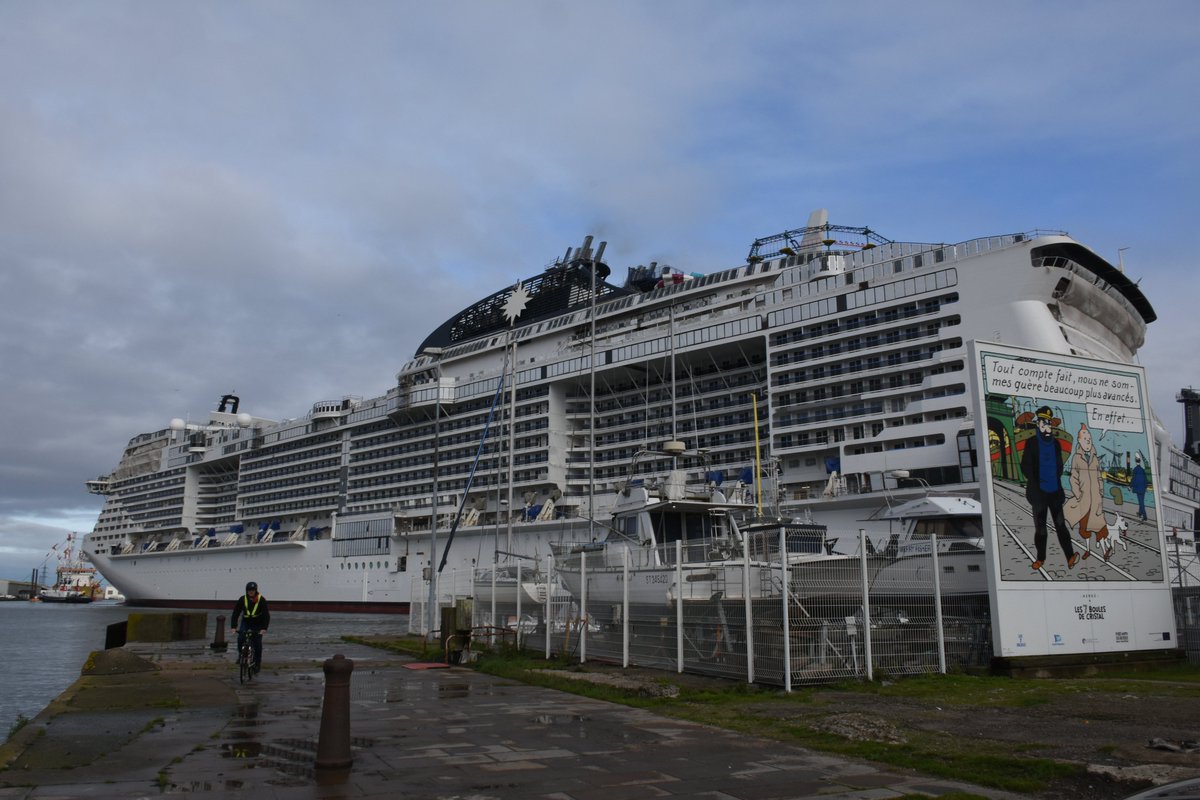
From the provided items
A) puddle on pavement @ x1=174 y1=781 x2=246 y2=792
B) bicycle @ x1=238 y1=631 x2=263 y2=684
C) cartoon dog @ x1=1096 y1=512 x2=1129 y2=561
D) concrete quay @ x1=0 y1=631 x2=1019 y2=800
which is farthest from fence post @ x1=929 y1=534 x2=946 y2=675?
bicycle @ x1=238 y1=631 x2=263 y2=684

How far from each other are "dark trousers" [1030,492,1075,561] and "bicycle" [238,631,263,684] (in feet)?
43.6

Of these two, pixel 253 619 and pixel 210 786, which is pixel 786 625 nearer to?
pixel 210 786

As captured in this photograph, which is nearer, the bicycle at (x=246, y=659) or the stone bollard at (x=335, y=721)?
the stone bollard at (x=335, y=721)

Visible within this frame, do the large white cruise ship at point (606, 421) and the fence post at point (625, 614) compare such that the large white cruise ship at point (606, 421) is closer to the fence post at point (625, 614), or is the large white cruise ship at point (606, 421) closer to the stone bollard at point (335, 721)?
the fence post at point (625, 614)

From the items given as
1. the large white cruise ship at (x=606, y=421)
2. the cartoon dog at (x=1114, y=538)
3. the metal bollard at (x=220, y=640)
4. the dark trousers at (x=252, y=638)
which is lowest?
the metal bollard at (x=220, y=640)

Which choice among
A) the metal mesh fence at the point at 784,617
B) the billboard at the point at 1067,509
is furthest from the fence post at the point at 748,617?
the billboard at the point at 1067,509

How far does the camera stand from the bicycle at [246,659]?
1464 cm

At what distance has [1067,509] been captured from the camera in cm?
1536

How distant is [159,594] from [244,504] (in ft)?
44.7

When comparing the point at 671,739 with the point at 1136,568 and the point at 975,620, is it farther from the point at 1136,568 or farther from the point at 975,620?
the point at 1136,568

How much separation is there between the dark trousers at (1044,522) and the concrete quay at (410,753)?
26.9 ft

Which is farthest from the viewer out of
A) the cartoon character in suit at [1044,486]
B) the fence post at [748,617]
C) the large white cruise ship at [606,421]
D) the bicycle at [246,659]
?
the large white cruise ship at [606,421]

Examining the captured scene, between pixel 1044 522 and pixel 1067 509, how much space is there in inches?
25.3

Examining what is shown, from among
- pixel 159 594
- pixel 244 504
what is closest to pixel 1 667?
pixel 244 504
